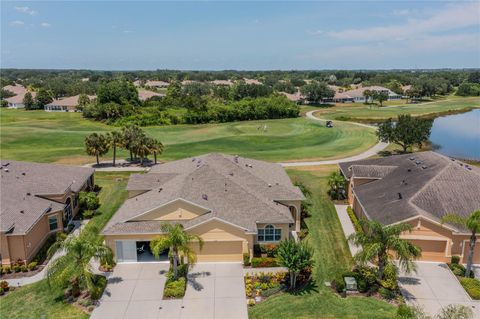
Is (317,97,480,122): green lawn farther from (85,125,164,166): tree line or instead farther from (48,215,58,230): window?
(48,215,58,230): window

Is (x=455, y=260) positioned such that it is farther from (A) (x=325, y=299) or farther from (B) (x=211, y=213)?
(B) (x=211, y=213)

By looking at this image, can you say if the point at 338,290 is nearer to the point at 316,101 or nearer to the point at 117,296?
the point at 117,296

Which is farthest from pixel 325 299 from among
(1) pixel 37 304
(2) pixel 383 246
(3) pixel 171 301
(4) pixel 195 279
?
(1) pixel 37 304

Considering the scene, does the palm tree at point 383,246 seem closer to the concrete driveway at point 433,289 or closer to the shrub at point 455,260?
the concrete driveway at point 433,289

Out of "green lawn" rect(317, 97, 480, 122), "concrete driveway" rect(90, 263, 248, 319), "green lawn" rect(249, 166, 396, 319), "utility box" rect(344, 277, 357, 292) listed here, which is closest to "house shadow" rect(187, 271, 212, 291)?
"concrete driveway" rect(90, 263, 248, 319)

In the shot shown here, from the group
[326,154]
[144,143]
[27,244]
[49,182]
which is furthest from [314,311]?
[326,154]
